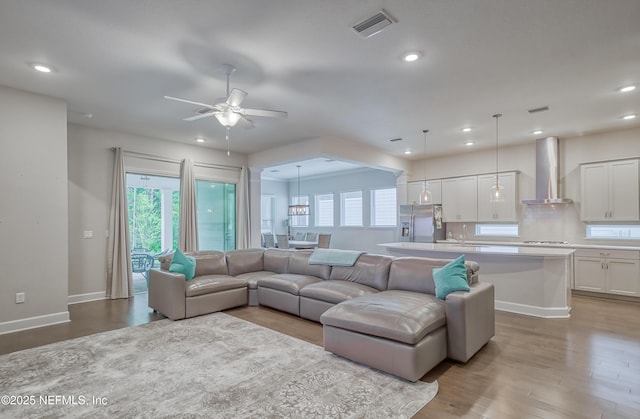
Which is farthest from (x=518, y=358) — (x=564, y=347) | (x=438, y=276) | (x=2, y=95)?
(x=2, y=95)

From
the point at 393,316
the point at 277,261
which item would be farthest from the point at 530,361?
the point at 277,261

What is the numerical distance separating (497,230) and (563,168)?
1.78m

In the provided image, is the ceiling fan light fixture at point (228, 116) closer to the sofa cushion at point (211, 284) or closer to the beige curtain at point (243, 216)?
the sofa cushion at point (211, 284)

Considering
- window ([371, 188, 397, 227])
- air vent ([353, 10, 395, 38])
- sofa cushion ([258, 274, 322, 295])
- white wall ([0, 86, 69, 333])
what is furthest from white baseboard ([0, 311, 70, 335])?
window ([371, 188, 397, 227])

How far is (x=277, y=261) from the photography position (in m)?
5.68

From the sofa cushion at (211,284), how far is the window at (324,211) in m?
6.32

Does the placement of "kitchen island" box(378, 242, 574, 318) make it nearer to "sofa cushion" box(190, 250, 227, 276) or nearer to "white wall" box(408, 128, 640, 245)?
"white wall" box(408, 128, 640, 245)

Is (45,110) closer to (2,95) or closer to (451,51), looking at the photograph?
(2,95)

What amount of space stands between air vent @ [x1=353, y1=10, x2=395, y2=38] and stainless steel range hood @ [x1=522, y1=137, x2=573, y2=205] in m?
5.34

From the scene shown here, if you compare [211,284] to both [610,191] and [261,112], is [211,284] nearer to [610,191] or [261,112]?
[261,112]

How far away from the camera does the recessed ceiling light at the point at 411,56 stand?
122 inches

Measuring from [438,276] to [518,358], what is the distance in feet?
3.46

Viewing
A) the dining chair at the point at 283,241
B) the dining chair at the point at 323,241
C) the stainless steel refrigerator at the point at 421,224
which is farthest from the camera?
the dining chair at the point at 283,241

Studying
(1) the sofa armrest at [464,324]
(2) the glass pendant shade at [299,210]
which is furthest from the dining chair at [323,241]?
(1) the sofa armrest at [464,324]
